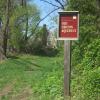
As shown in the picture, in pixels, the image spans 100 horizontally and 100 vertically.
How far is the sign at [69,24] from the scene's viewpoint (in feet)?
35.2

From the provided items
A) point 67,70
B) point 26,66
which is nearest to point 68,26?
point 67,70

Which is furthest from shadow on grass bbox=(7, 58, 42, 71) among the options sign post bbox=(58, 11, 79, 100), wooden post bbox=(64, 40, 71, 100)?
sign post bbox=(58, 11, 79, 100)

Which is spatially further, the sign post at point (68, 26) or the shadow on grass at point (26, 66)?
the shadow on grass at point (26, 66)

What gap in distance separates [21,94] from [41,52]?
37628mm

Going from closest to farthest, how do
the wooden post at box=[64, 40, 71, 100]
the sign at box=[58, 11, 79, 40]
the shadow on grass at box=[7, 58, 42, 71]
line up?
the sign at box=[58, 11, 79, 40]
the wooden post at box=[64, 40, 71, 100]
the shadow on grass at box=[7, 58, 42, 71]

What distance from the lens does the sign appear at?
423 inches

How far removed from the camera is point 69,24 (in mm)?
10758

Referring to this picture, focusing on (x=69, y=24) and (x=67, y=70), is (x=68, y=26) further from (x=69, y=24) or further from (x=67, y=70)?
(x=67, y=70)

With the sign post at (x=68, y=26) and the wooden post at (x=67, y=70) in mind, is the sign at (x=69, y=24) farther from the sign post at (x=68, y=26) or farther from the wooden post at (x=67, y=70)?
the wooden post at (x=67, y=70)

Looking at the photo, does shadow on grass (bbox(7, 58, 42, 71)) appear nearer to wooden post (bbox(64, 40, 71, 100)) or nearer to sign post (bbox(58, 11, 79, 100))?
wooden post (bbox(64, 40, 71, 100))

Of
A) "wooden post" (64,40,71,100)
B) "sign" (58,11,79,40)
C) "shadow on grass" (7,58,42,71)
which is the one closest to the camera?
"sign" (58,11,79,40)

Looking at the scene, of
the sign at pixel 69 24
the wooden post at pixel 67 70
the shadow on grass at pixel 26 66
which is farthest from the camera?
the shadow on grass at pixel 26 66

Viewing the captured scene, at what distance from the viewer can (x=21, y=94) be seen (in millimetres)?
13797

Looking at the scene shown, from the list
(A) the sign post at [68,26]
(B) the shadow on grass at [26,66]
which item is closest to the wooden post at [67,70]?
(A) the sign post at [68,26]
